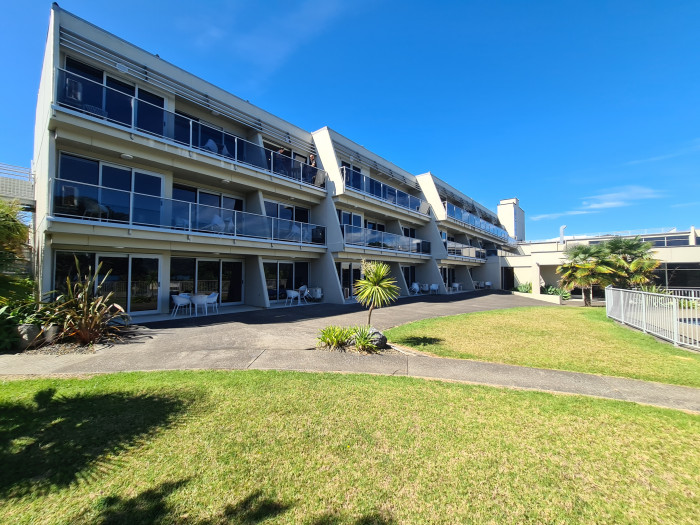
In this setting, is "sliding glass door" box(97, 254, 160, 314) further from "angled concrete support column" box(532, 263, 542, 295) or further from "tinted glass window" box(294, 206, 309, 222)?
"angled concrete support column" box(532, 263, 542, 295)

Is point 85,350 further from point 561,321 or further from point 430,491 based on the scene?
point 561,321

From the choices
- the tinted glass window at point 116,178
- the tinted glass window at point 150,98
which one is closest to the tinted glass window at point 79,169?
the tinted glass window at point 116,178

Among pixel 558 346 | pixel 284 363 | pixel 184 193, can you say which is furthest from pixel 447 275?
pixel 284 363

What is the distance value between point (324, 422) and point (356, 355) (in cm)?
351

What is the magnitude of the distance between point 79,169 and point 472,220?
31.0 metres

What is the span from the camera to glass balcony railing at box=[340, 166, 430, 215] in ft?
59.7

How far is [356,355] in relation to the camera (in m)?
7.57

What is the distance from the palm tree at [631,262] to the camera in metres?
18.2

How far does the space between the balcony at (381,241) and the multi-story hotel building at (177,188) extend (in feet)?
0.43

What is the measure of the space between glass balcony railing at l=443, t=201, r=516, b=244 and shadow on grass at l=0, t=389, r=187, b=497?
25828mm

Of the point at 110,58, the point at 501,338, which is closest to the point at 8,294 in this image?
the point at 110,58

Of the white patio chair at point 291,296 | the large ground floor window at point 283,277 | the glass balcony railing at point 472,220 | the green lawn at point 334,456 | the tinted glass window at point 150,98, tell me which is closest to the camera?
the green lawn at point 334,456

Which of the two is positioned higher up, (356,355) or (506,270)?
(506,270)

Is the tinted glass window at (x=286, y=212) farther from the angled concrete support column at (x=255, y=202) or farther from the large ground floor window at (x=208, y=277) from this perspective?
the large ground floor window at (x=208, y=277)
